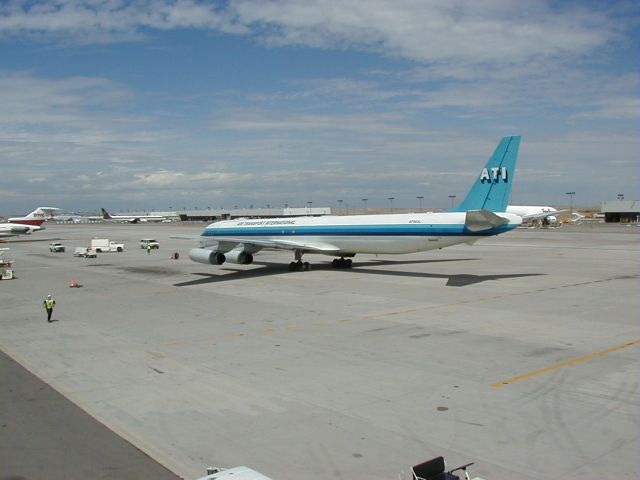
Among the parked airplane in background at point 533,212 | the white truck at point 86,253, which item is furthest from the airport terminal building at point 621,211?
the white truck at point 86,253

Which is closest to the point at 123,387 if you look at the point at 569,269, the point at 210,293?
the point at 210,293

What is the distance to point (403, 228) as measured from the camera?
3144cm

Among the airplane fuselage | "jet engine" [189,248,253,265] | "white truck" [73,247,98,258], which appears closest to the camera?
the airplane fuselage

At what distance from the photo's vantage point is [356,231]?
111ft

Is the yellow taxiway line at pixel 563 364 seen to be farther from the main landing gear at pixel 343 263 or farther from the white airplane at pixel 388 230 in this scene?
the main landing gear at pixel 343 263

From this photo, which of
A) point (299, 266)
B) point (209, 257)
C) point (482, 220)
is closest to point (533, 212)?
point (299, 266)

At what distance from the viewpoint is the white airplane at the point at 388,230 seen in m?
28.1

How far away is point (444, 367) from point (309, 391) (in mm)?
3562

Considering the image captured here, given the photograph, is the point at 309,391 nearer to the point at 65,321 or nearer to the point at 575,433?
the point at 575,433

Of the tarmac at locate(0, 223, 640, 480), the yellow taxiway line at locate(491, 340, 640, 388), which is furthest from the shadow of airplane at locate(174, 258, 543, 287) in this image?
the yellow taxiway line at locate(491, 340, 640, 388)

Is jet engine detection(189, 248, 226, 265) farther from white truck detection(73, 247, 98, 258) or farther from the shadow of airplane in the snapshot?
white truck detection(73, 247, 98, 258)

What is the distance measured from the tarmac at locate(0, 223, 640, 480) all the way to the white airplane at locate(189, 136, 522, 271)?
3062 mm

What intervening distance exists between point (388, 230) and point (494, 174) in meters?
6.76

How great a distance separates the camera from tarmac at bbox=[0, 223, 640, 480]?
28.1 ft
